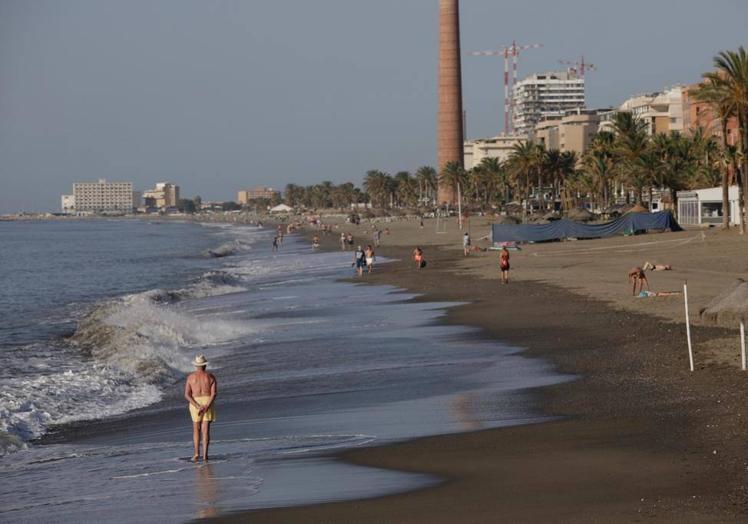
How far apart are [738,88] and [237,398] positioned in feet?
130

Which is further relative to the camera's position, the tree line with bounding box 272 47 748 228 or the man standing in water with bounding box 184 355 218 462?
the tree line with bounding box 272 47 748 228

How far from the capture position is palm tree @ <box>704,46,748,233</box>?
51.2 meters

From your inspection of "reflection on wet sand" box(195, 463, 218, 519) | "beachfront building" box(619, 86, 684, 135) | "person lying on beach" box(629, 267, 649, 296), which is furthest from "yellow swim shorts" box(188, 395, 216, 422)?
"beachfront building" box(619, 86, 684, 135)

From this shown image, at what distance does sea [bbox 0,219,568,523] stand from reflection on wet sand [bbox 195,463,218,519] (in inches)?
1.3


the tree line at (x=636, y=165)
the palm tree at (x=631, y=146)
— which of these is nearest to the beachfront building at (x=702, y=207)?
the tree line at (x=636, y=165)

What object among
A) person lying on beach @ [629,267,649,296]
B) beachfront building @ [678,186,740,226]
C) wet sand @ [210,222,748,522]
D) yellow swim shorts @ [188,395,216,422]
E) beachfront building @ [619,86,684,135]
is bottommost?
wet sand @ [210,222,748,522]

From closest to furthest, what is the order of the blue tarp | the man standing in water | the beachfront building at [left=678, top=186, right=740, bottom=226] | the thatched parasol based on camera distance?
the man standing in water → the thatched parasol → the blue tarp → the beachfront building at [left=678, top=186, right=740, bottom=226]

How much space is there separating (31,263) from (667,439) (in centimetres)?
8105

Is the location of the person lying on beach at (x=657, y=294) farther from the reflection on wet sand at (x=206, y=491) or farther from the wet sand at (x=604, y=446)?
the reflection on wet sand at (x=206, y=491)

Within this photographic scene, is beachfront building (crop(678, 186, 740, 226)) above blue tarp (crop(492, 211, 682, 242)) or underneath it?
above

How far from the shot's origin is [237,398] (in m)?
17.7

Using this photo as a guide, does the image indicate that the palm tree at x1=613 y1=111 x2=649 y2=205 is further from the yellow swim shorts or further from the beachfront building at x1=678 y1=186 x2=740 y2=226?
the yellow swim shorts

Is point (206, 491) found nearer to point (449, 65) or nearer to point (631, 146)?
point (631, 146)

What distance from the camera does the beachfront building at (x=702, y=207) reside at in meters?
66.1
